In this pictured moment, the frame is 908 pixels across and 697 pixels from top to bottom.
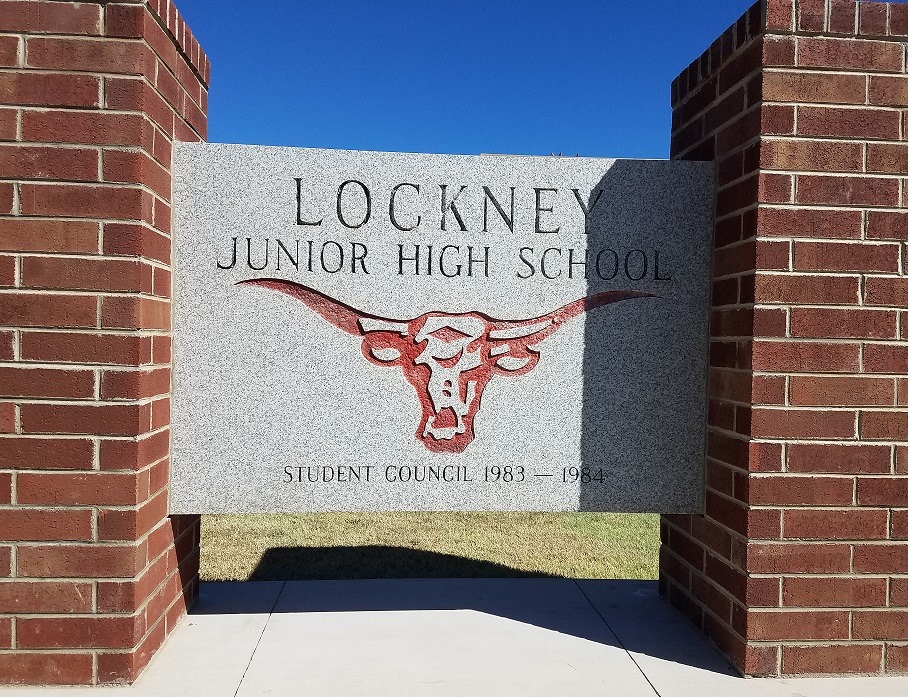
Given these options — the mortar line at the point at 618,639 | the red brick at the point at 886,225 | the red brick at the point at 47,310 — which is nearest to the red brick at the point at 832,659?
the mortar line at the point at 618,639

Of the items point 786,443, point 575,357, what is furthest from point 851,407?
point 575,357

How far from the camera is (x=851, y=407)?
2.82m

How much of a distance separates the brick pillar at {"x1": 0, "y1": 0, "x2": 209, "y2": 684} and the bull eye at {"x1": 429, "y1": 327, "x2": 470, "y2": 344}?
1.26 m

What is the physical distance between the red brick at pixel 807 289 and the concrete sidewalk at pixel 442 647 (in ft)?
5.12

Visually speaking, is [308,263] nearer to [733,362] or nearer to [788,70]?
[733,362]

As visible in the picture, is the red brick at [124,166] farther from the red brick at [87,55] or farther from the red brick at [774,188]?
the red brick at [774,188]

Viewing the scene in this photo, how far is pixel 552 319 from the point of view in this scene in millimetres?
3232

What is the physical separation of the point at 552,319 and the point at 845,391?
1260 mm

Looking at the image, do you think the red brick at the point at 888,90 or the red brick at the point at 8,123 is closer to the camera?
the red brick at the point at 8,123

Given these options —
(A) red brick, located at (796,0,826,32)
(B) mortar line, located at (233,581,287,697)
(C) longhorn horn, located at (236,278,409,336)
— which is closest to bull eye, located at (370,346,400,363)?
(C) longhorn horn, located at (236,278,409,336)

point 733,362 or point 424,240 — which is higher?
point 424,240

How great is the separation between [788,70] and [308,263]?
220 centimetres

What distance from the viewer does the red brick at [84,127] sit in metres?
2.62

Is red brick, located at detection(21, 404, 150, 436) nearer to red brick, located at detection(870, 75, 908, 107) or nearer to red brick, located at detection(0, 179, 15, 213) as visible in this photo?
red brick, located at detection(0, 179, 15, 213)
